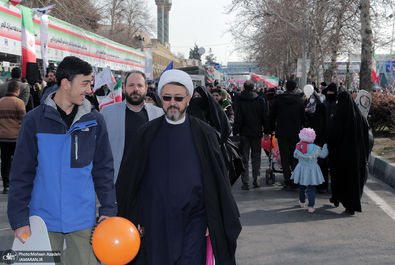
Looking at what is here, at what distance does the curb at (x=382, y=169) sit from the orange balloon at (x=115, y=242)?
7.50 m

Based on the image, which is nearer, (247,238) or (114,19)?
(247,238)

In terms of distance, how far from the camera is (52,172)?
9.84 feet

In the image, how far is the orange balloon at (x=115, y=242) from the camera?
274cm

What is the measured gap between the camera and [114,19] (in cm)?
6556

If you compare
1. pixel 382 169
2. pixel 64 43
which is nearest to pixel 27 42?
pixel 64 43

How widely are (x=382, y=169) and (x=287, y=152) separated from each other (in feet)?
8.15

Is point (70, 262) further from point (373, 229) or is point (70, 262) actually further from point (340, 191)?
point (340, 191)

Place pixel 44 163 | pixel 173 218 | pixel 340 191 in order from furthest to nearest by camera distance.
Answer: pixel 340 191, pixel 173 218, pixel 44 163

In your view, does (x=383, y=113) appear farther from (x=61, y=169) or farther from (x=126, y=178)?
(x=61, y=169)

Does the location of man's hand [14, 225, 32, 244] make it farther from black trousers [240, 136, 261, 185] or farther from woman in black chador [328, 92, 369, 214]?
black trousers [240, 136, 261, 185]

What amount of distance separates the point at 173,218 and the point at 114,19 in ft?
213

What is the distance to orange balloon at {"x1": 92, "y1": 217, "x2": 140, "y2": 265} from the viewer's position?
8.98 feet

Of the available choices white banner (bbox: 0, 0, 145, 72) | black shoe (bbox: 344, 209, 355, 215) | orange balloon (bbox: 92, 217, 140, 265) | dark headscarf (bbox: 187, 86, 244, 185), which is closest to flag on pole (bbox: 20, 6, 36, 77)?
white banner (bbox: 0, 0, 145, 72)

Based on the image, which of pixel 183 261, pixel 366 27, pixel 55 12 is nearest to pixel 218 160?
pixel 183 261
